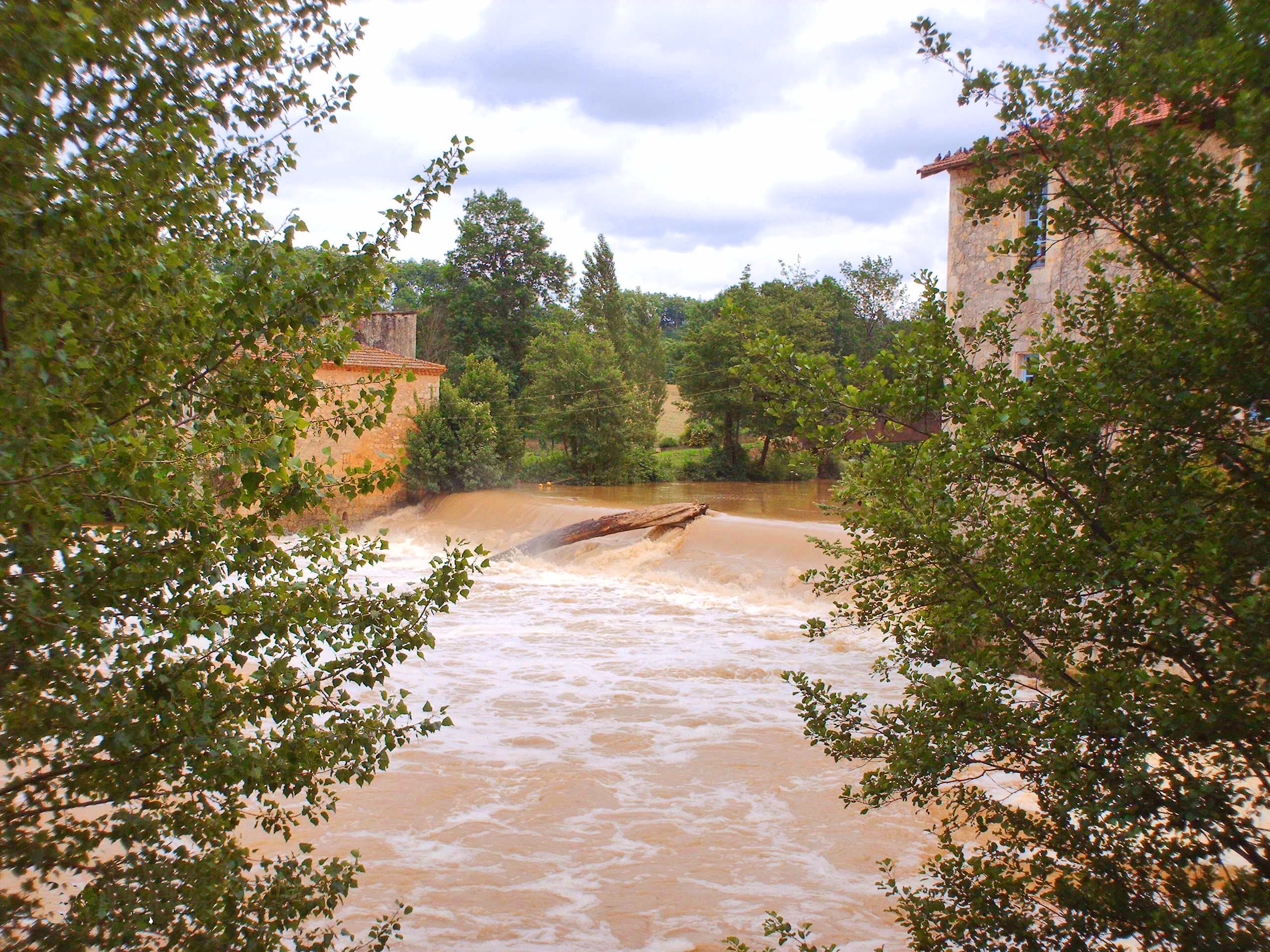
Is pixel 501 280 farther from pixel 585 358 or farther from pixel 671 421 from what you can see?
pixel 585 358

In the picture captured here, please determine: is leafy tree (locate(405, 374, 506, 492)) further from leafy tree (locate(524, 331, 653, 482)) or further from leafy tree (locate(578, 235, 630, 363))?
leafy tree (locate(578, 235, 630, 363))

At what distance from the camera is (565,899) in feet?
19.9

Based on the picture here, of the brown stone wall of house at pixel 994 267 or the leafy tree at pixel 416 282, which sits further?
the leafy tree at pixel 416 282

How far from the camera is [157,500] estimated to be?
88.7 inches

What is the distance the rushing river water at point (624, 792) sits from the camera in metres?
5.87

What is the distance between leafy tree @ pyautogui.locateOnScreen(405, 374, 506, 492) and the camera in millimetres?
24578

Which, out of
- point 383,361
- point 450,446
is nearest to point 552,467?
point 450,446

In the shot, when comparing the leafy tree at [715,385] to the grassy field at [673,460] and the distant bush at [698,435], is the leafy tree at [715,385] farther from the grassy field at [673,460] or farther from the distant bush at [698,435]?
the grassy field at [673,460]

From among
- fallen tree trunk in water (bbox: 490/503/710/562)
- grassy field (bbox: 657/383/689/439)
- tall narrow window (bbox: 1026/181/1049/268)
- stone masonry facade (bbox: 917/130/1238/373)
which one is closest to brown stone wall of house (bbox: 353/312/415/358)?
fallen tree trunk in water (bbox: 490/503/710/562)

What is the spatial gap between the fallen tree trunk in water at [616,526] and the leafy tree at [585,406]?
38.3ft

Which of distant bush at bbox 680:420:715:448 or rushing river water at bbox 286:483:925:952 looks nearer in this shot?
rushing river water at bbox 286:483:925:952

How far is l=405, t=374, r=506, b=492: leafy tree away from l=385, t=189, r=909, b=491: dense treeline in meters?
0.04

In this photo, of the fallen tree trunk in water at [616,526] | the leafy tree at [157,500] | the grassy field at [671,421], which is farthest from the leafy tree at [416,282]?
the leafy tree at [157,500]

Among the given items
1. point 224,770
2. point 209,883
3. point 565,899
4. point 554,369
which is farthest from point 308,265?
point 554,369
